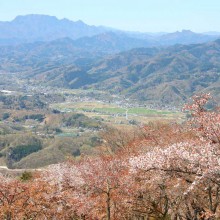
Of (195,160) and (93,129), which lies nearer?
(195,160)

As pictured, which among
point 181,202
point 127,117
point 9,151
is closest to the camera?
point 181,202

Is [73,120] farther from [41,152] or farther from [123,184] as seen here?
[123,184]

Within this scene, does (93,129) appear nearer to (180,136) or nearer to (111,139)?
(111,139)

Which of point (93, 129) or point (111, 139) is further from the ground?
point (111, 139)

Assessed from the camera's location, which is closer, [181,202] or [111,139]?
[181,202]

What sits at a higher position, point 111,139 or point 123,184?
point 123,184

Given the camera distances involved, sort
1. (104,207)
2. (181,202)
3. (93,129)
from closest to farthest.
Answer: (181,202), (104,207), (93,129)

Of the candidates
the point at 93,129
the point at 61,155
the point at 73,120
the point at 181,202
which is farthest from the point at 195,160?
the point at 73,120

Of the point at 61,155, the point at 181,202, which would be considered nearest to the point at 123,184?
the point at 181,202

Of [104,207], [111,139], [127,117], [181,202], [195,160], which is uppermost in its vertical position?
[195,160]
